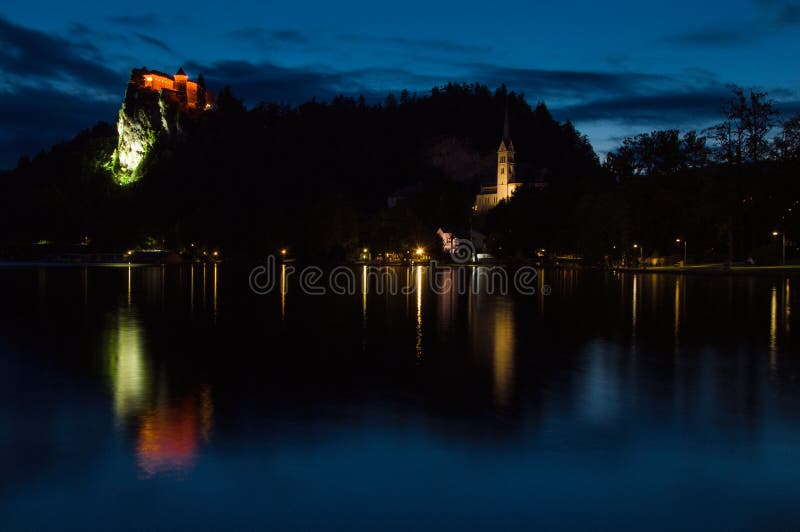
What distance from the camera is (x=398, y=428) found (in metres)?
9.75

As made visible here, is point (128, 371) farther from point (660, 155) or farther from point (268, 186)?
point (268, 186)

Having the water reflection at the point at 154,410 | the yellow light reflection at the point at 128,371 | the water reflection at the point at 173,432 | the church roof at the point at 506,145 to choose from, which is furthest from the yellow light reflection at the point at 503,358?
the church roof at the point at 506,145

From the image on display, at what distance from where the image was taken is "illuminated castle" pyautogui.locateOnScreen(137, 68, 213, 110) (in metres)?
174

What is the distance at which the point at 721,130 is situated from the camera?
70938 mm

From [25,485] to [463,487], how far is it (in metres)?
4.53

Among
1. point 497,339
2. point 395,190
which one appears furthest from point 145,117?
point 497,339

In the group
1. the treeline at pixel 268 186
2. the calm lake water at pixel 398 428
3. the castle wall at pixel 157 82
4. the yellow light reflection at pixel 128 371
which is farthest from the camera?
the castle wall at pixel 157 82

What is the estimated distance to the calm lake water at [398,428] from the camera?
7.01 meters

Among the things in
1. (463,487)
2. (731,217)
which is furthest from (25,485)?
(731,217)

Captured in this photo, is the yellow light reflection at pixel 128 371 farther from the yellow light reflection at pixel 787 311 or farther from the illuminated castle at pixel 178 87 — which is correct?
the illuminated castle at pixel 178 87

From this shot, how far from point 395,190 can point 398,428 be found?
181m

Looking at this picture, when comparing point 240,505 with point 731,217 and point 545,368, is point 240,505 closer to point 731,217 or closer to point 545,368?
point 545,368

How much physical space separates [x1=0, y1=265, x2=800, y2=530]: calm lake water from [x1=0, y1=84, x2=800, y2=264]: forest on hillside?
187ft

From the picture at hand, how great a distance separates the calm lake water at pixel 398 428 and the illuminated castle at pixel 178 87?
16762cm
